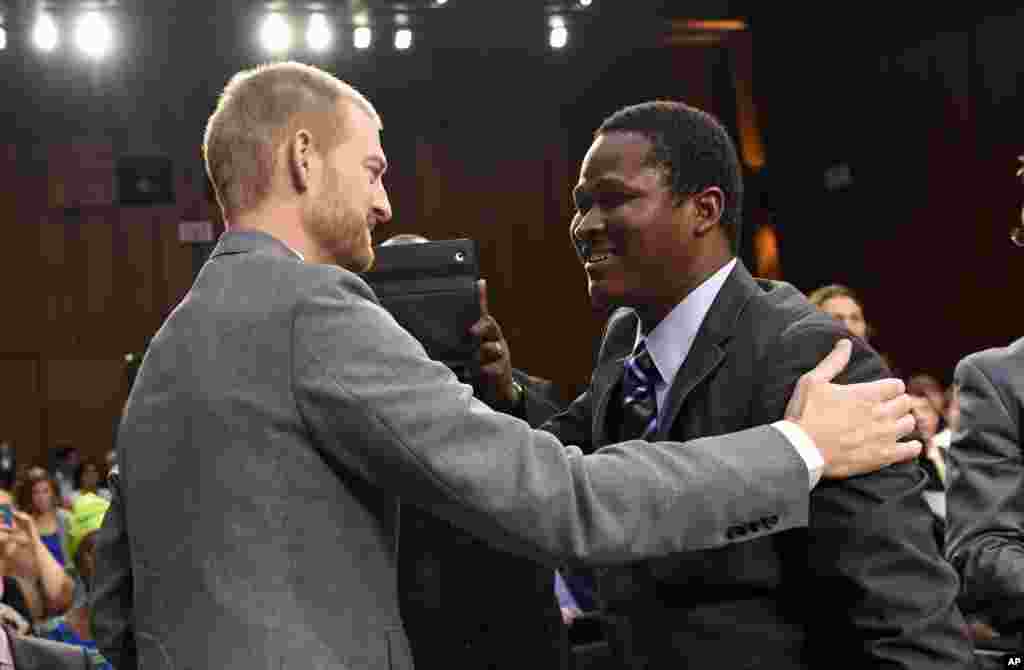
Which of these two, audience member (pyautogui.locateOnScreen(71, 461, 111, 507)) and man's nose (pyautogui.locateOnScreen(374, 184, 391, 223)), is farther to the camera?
audience member (pyautogui.locateOnScreen(71, 461, 111, 507))

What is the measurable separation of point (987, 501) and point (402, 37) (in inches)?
352

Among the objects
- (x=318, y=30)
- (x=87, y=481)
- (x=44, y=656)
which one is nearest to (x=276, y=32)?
(x=318, y=30)

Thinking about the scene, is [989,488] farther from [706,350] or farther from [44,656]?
[44,656]

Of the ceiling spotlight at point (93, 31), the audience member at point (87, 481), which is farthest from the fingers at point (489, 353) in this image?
the ceiling spotlight at point (93, 31)

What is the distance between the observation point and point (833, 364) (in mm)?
1394

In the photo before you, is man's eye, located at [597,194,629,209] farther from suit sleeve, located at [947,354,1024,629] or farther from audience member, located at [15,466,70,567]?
audience member, located at [15,466,70,567]

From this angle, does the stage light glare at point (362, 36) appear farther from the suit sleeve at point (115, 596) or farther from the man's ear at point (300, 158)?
the man's ear at point (300, 158)

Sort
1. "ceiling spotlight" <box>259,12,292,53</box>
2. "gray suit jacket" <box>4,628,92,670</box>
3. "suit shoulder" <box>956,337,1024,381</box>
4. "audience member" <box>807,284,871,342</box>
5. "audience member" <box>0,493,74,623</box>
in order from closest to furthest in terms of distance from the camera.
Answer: "suit shoulder" <box>956,337,1024,381</box>, "gray suit jacket" <box>4,628,92,670</box>, "audience member" <box>0,493,74,623</box>, "audience member" <box>807,284,871,342</box>, "ceiling spotlight" <box>259,12,292,53</box>

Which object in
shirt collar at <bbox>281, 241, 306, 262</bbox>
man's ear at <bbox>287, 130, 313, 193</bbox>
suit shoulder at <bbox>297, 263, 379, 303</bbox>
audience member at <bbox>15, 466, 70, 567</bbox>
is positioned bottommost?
audience member at <bbox>15, 466, 70, 567</bbox>

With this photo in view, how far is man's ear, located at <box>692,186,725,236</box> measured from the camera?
5.60ft

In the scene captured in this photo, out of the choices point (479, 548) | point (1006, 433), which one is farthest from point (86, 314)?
point (1006, 433)

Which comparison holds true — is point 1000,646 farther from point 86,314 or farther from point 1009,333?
point 86,314

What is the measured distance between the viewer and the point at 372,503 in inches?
54.8

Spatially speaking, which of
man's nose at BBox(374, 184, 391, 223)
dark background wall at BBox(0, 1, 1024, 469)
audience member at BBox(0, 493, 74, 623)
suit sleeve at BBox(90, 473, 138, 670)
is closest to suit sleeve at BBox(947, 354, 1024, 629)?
man's nose at BBox(374, 184, 391, 223)
